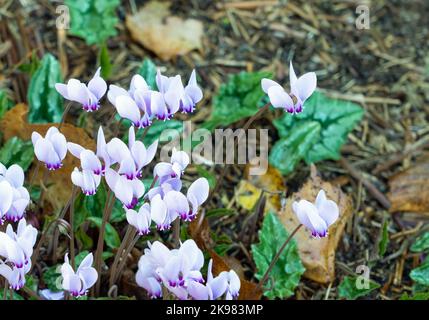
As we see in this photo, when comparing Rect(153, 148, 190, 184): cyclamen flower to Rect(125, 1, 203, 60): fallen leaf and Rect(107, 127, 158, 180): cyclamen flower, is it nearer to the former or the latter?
Rect(107, 127, 158, 180): cyclamen flower

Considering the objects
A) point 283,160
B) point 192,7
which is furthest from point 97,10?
point 283,160

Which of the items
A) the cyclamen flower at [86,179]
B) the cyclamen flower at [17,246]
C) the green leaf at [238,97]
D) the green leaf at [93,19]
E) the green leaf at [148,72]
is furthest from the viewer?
the green leaf at [93,19]

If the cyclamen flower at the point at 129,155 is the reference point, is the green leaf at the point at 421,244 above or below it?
below

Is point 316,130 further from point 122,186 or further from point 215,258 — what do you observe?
point 122,186

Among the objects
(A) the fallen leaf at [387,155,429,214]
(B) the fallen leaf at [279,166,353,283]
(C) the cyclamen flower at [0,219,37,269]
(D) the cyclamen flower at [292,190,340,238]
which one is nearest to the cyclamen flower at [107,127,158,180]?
(C) the cyclamen flower at [0,219,37,269]

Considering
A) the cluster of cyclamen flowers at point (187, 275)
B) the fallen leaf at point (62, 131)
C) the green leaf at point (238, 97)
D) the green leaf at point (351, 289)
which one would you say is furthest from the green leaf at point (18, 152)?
the green leaf at point (351, 289)

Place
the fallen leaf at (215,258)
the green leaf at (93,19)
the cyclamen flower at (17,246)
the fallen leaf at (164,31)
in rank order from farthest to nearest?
the fallen leaf at (164,31)
the green leaf at (93,19)
the fallen leaf at (215,258)
the cyclamen flower at (17,246)

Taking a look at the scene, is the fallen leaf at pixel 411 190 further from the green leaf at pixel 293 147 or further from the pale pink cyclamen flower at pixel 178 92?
the pale pink cyclamen flower at pixel 178 92
